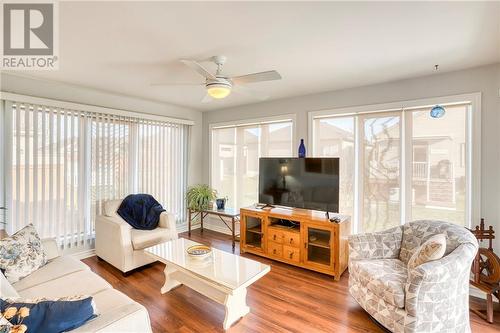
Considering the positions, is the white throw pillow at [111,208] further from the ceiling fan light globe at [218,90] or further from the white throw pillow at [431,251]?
the white throw pillow at [431,251]

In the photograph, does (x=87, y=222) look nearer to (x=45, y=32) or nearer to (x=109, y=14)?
(x=45, y=32)

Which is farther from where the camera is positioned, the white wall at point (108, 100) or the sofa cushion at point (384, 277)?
the white wall at point (108, 100)

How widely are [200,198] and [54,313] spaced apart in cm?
328

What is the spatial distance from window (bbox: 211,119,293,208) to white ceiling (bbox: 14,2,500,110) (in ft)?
4.05

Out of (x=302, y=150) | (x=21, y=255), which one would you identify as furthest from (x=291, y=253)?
(x=21, y=255)

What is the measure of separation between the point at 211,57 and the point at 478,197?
10.1ft

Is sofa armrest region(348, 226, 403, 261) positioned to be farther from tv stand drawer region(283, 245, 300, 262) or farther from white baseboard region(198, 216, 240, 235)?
white baseboard region(198, 216, 240, 235)

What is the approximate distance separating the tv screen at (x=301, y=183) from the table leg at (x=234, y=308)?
152 cm

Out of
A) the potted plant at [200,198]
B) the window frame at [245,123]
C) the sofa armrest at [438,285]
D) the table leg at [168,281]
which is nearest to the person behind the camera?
the sofa armrest at [438,285]

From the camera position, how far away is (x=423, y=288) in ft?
5.78

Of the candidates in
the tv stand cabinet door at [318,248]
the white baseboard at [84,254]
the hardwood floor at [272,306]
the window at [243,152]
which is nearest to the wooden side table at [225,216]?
the window at [243,152]

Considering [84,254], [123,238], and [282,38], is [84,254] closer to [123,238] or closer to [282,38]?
[123,238]

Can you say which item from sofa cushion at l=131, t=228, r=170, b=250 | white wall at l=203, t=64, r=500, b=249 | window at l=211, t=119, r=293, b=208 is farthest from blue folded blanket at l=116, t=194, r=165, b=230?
white wall at l=203, t=64, r=500, b=249

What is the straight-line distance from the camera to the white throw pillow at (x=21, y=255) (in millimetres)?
1921
